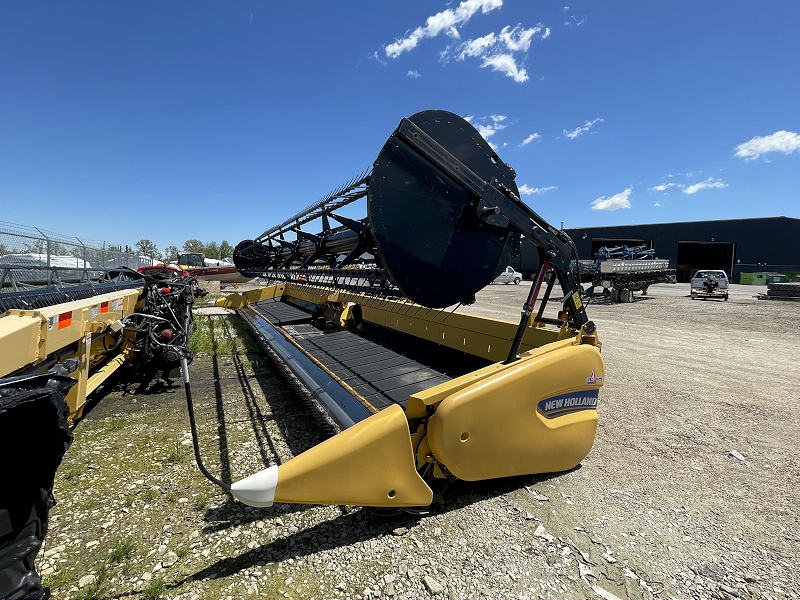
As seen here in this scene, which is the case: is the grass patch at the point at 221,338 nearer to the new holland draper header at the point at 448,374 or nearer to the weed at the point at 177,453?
the weed at the point at 177,453

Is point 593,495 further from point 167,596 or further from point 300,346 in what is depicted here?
point 300,346

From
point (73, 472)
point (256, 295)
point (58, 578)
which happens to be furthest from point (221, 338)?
point (58, 578)

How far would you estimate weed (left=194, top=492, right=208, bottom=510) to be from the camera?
2.58 m

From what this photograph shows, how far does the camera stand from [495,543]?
2.28 metres

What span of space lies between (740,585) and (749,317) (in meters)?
13.7

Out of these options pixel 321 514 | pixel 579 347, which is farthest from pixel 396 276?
pixel 321 514

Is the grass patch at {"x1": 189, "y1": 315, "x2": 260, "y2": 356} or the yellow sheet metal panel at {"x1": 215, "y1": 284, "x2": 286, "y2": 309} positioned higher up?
the yellow sheet metal panel at {"x1": 215, "y1": 284, "x2": 286, "y2": 309}

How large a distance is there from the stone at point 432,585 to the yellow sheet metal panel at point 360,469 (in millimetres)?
352

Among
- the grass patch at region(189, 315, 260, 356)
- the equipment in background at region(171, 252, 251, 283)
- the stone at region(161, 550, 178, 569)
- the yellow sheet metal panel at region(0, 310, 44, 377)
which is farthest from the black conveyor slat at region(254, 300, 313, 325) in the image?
the equipment in background at region(171, 252, 251, 283)

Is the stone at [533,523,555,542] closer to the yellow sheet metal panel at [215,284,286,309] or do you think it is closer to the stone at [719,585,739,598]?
the stone at [719,585,739,598]

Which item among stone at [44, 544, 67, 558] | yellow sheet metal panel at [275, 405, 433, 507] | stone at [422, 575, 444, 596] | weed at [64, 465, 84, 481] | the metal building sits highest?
the metal building

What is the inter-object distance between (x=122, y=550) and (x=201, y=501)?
0.51 m

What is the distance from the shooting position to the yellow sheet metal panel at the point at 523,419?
88.7 inches

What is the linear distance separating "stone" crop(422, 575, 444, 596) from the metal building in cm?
3568
